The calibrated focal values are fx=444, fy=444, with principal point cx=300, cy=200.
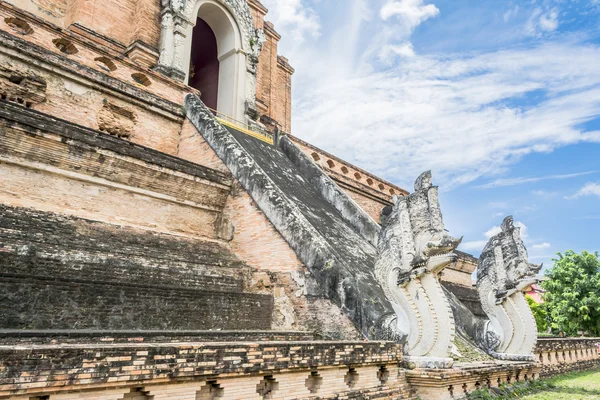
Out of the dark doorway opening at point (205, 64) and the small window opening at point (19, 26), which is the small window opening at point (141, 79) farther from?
the dark doorway opening at point (205, 64)

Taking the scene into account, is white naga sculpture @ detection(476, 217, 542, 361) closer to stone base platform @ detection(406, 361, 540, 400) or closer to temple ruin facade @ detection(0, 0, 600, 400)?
temple ruin facade @ detection(0, 0, 600, 400)

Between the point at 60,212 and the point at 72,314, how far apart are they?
2.00 meters

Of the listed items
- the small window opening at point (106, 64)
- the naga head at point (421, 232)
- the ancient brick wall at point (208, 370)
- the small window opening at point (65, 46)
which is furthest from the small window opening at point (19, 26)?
the ancient brick wall at point (208, 370)

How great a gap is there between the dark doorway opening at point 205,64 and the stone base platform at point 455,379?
42.5ft

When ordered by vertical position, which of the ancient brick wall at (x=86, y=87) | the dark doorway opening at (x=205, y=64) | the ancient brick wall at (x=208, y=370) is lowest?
the ancient brick wall at (x=208, y=370)

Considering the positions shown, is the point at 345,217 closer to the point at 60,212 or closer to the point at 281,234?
the point at 281,234

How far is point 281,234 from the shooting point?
245 inches

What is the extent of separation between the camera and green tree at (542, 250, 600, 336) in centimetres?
1495

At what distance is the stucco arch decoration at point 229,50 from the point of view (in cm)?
1151

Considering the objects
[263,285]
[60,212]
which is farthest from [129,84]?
[263,285]

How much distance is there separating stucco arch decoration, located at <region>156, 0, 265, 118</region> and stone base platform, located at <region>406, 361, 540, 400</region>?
9372mm

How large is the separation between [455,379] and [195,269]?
3.21 m

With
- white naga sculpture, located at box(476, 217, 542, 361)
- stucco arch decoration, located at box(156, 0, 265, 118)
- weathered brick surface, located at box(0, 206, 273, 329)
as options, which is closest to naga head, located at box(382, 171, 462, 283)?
weathered brick surface, located at box(0, 206, 273, 329)

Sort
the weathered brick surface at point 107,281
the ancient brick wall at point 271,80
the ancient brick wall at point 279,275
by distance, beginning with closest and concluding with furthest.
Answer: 1. the weathered brick surface at point 107,281
2. the ancient brick wall at point 279,275
3. the ancient brick wall at point 271,80
